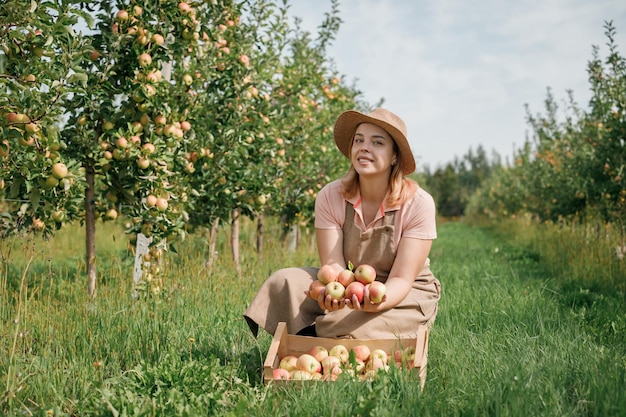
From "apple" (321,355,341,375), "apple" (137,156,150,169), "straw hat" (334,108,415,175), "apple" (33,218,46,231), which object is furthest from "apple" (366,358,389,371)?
"apple" (33,218,46,231)

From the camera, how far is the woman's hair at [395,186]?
372 centimetres

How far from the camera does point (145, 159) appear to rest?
4637 mm

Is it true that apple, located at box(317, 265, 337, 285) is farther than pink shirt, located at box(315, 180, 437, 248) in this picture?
No

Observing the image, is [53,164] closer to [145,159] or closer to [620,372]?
[145,159]

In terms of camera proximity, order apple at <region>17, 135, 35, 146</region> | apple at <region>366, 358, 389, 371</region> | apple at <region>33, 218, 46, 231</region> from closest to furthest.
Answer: apple at <region>366, 358, 389, 371</region> → apple at <region>17, 135, 35, 146</region> → apple at <region>33, 218, 46, 231</region>

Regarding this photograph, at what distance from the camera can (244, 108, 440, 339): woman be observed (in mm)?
3498

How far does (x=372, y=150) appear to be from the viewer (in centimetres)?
365

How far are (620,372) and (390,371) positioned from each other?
1.00 m

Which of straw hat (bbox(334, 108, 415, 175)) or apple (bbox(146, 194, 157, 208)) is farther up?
straw hat (bbox(334, 108, 415, 175))

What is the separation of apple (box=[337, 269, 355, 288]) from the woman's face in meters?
0.63

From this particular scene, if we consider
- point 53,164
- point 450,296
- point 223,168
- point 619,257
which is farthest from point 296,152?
point 53,164

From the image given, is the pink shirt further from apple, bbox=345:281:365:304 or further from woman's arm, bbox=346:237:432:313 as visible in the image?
apple, bbox=345:281:365:304

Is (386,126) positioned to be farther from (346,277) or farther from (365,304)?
(365,304)

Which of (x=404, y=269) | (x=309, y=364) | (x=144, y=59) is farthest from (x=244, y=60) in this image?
(x=309, y=364)
